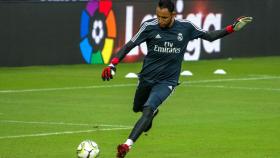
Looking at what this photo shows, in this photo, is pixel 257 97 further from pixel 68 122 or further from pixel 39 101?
pixel 68 122

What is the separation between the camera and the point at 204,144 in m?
16.0

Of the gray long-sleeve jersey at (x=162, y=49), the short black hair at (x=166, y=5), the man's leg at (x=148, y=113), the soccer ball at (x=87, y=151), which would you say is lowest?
the soccer ball at (x=87, y=151)

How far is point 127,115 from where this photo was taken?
66.1ft

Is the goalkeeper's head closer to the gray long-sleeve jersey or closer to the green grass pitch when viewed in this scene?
the gray long-sleeve jersey

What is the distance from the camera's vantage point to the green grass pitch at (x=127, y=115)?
15530 mm

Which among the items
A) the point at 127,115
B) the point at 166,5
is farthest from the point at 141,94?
the point at 127,115

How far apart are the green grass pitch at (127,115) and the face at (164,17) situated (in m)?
1.77

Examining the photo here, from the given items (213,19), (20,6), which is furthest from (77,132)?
(213,19)

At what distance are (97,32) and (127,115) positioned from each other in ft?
40.8

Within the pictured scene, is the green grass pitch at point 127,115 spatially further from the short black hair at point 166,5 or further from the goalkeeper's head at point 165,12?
the short black hair at point 166,5

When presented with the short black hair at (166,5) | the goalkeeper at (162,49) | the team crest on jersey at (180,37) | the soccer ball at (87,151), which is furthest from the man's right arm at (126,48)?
the soccer ball at (87,151)

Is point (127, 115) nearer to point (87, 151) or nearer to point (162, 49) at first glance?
point (162, 49)

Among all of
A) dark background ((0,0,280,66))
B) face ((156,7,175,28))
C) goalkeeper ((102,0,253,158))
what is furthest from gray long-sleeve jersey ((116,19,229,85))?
dark background ((0,0,280,66))

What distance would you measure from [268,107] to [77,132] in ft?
18.4
